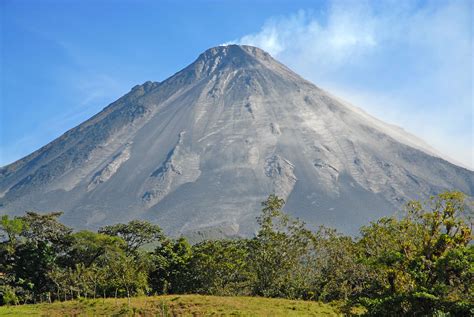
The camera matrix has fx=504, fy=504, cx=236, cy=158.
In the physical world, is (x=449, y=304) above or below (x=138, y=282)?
above

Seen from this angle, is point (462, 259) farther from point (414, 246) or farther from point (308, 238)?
point (308, 238)

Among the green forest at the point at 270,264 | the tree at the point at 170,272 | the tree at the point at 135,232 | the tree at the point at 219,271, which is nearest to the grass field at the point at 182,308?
the green forest at the point at 270,264

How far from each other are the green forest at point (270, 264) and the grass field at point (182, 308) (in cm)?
227

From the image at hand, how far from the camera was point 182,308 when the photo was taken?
1004 inches

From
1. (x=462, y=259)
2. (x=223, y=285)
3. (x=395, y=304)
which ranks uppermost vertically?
(x=462, y=259)

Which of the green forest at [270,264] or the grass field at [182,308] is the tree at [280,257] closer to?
the green forest at [270,264]

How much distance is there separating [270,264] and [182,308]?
32.6 feet

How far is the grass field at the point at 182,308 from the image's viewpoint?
2480cm

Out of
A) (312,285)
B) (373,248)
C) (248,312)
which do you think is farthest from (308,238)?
(373,248)

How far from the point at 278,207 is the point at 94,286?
13.7 m

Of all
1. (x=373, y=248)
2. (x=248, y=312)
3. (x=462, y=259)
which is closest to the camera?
(x=462, y=259)

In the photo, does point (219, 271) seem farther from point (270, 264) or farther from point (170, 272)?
point (270, 264)

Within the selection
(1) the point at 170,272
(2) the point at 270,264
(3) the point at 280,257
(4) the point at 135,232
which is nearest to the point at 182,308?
(2) the point at 270,264

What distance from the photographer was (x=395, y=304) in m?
14.6
